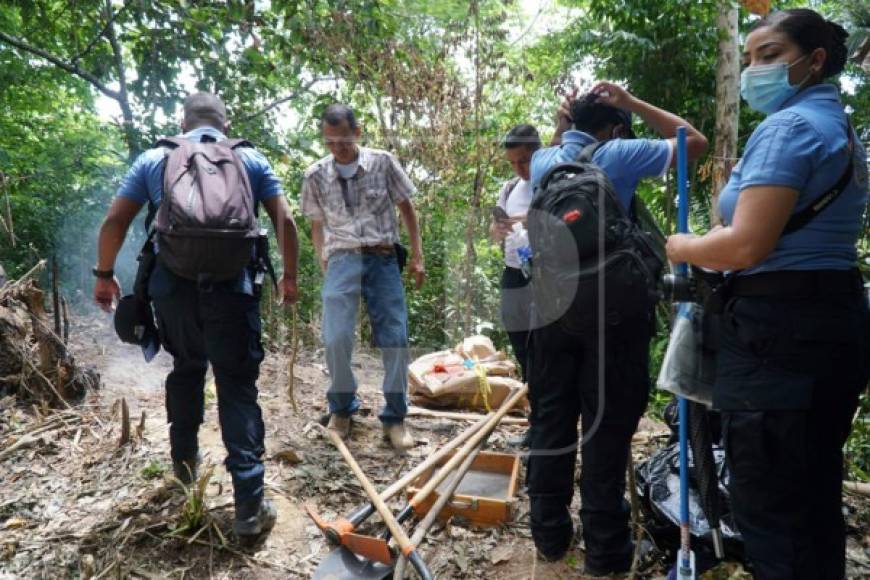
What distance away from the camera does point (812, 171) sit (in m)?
1.43

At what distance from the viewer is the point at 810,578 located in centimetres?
152

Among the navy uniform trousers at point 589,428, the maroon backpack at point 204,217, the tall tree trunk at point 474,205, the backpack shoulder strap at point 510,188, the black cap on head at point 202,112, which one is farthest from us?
the tall tree trunk at point 474,205

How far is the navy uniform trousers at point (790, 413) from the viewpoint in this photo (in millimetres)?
1466

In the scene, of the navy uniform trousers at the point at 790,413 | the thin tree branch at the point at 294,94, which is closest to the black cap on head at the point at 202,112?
the navy uniform trousers at the point at 790,413

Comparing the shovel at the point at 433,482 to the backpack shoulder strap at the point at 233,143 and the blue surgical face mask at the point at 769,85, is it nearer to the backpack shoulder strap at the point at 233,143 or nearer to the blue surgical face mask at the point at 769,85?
the blue surgical face mask at the point at 769,85

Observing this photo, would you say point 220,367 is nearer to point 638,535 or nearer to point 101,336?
point 638,535

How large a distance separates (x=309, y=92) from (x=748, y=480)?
19.4 ft

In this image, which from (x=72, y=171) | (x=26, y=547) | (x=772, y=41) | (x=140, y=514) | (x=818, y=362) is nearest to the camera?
(x=818, y=362)

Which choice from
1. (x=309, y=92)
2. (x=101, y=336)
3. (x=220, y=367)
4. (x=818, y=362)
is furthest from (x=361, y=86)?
(x=818, y=362)

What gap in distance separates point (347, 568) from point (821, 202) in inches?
75.3

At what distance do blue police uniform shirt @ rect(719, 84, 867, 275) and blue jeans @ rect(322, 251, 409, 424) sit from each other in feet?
7.17

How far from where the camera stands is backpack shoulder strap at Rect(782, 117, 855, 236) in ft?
4.75

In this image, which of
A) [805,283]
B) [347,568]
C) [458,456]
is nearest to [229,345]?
[347,568]

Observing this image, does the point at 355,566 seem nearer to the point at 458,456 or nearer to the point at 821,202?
the point at 458,456
